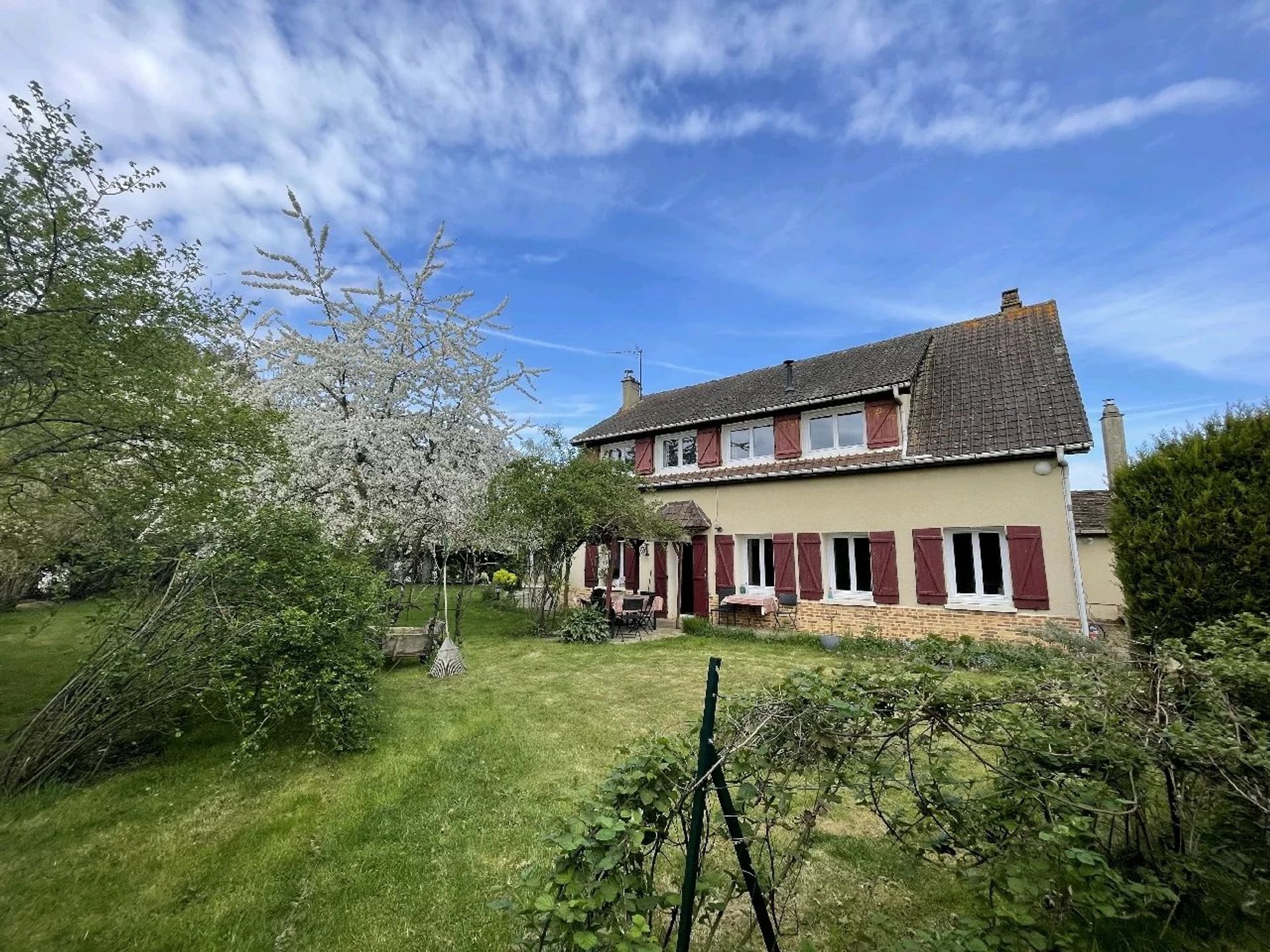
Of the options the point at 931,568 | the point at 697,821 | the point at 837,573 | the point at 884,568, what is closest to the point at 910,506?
the point at 931,568

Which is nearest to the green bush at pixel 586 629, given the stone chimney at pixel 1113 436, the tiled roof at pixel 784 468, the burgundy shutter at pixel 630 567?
the burgundy shutter at pixel 630 567

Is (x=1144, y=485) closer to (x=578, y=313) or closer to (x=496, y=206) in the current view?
(x=496, y=206)

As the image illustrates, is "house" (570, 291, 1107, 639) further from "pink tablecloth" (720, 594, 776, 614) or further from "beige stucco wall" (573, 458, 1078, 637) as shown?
"pink tablecloth" (720, 594, 776, 614)

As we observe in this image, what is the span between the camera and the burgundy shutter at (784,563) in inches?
518

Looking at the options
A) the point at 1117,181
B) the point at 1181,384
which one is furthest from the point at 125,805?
the point at 1181,384

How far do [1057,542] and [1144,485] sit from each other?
5.30 meters

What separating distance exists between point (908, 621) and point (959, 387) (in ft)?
20.4

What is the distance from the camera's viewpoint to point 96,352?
4953 mm

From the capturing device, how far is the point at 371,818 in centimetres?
422

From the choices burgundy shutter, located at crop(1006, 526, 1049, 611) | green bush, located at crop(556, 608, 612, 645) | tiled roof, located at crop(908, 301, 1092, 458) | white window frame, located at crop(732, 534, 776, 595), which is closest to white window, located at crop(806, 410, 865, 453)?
tiled roof, located at crop(908, 301, 1092, 458)

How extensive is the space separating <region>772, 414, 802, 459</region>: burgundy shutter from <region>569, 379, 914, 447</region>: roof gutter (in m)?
0.34

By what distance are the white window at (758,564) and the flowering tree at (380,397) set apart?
7402 millimetres

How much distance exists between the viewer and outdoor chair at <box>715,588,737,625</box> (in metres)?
13.9

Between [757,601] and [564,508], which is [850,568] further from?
[564,508]
